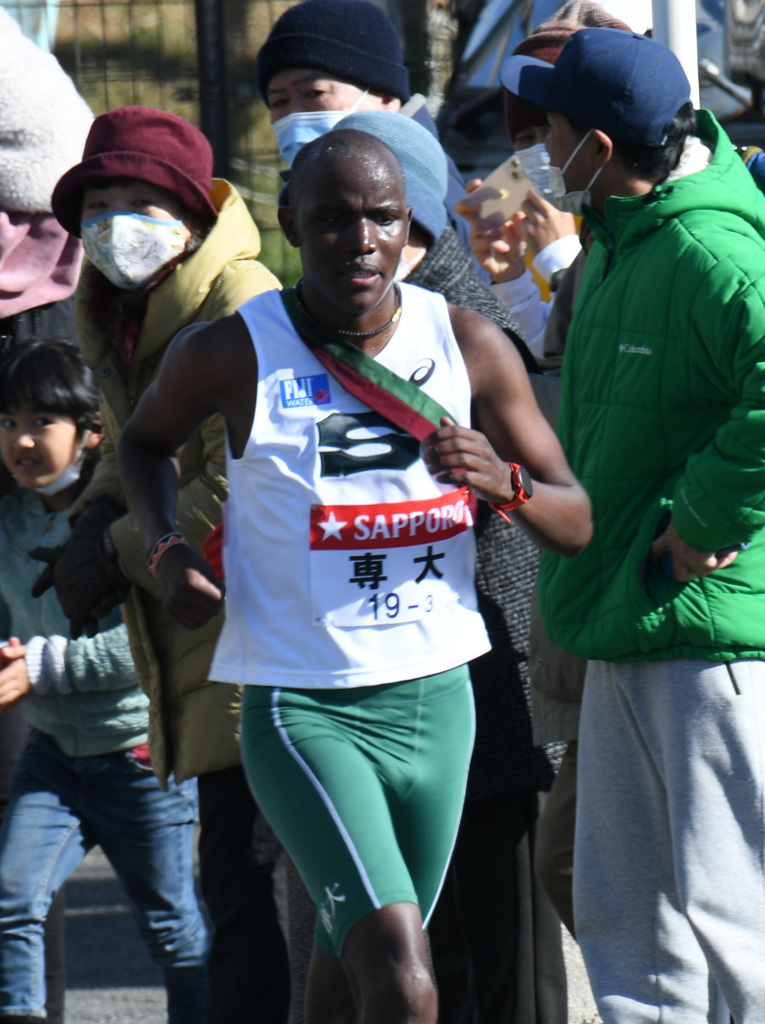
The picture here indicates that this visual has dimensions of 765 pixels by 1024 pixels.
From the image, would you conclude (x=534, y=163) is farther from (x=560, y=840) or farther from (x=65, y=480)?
(x=560, y=840)

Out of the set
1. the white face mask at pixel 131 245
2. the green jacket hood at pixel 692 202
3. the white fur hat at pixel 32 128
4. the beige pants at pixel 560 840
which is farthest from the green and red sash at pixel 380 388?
the white fur hat at pixel 32 128

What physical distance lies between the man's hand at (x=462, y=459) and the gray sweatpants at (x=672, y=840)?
0.72m

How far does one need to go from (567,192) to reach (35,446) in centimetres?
155

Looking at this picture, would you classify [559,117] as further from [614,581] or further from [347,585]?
[347,585]

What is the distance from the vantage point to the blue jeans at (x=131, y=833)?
4.08 m

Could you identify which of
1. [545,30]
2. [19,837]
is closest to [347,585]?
[19,837]

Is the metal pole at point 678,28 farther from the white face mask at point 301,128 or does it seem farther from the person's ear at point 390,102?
the white face mask at point 301,128

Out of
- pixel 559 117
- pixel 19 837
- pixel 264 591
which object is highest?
pixel 559 117

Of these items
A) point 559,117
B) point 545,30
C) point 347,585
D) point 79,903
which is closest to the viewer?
point 347,585

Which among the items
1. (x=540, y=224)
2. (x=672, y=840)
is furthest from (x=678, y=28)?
(x=672, y=840)

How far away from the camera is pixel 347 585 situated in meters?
3.02

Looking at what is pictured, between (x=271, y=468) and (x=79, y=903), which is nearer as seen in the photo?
(x=271, y=468)

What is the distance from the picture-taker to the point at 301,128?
14.7ft

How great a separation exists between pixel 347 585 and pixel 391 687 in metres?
0.21
